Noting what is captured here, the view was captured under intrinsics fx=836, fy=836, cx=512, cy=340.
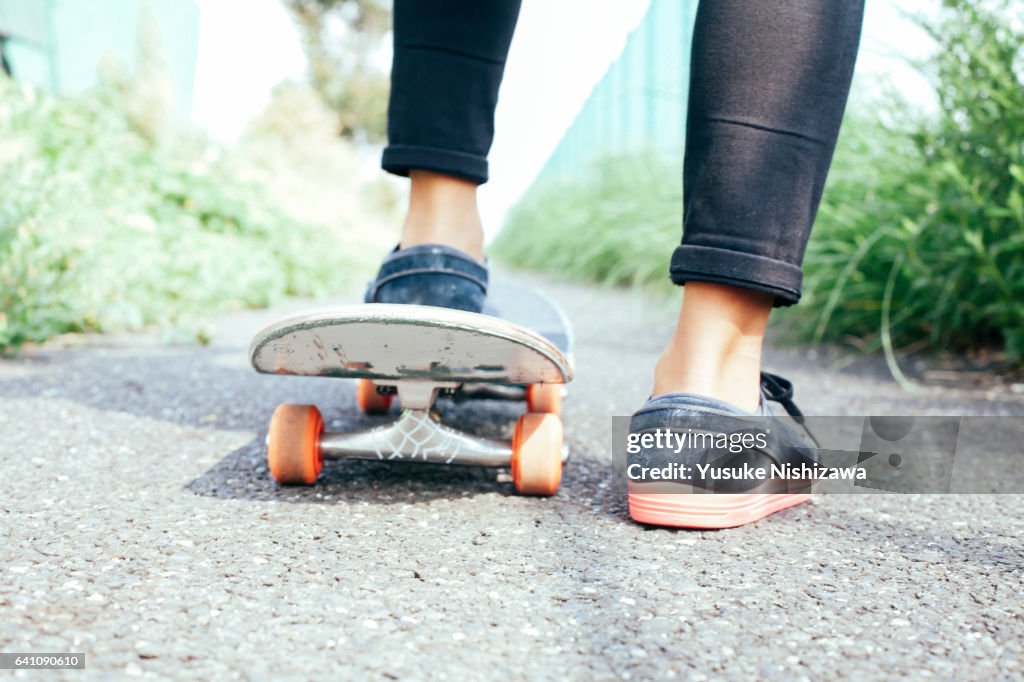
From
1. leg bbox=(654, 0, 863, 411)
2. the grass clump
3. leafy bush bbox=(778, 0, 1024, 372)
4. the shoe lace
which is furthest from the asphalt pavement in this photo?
the grass clump

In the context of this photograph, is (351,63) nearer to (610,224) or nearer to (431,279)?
(610,224)

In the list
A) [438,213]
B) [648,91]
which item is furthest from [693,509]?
[648,91]

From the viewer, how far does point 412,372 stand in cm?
114

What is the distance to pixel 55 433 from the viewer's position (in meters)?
1.50

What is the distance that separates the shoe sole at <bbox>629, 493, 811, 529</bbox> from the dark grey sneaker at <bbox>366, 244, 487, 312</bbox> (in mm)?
407

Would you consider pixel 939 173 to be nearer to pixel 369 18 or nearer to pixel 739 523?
pixel 739 523

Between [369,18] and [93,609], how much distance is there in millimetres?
16824

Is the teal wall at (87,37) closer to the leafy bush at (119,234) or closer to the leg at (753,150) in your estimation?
the leafy bush at (119,234)

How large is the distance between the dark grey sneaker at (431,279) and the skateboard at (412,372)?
0.41 feet

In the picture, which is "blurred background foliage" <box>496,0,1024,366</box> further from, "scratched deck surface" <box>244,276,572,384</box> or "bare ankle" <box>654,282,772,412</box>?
"scratched deck surface" <box>244,276,572,384</box>

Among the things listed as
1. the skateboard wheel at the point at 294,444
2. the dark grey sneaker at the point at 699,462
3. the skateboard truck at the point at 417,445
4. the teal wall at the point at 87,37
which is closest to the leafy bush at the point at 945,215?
the dark grey sneaker at the point at 699,462

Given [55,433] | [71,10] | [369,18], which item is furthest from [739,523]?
[369,18]

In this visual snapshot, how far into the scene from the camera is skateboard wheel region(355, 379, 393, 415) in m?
1.64

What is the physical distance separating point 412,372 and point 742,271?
1.49ft
